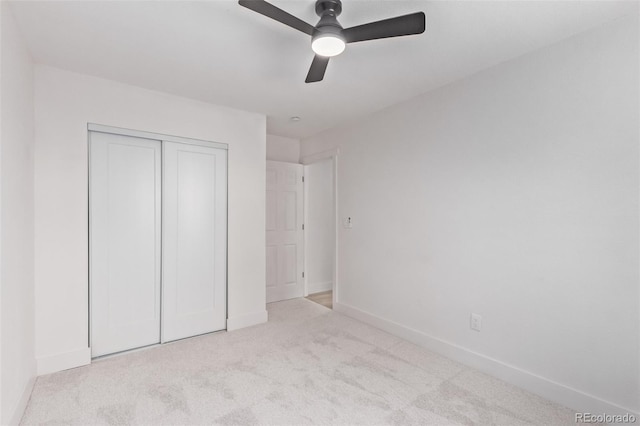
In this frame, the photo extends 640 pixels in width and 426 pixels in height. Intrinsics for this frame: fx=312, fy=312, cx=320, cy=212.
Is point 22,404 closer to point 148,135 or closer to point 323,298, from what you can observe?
point 148,135

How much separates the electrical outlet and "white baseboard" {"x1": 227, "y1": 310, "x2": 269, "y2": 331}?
7.11 feet

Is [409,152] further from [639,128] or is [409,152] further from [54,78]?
[54,78]

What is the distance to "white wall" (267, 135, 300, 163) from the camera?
4.50 m

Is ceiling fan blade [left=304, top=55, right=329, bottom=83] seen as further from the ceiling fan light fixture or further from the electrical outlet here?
the electrical outlet

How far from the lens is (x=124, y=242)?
9.21 feet

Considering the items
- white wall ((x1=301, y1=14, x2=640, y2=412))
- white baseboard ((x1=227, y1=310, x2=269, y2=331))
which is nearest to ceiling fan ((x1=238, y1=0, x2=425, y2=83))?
white wall ((x1=301, y1=14, x2=640, y2=412))

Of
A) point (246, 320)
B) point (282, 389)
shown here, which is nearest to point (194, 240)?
point (246, 320)

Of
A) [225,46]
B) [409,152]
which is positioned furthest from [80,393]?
[409,152]

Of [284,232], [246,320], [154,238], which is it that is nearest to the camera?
[154,238]

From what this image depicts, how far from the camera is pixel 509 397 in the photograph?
2.14m

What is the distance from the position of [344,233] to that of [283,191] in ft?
3.78

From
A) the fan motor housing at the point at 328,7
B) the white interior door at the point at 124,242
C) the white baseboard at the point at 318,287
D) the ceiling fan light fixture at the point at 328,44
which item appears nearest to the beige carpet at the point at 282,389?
the white interior door at the point at 124,242

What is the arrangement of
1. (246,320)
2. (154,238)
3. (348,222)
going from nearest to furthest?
(154,238), (246,320), (348,222)

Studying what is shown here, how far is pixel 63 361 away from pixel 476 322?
10.9ft
